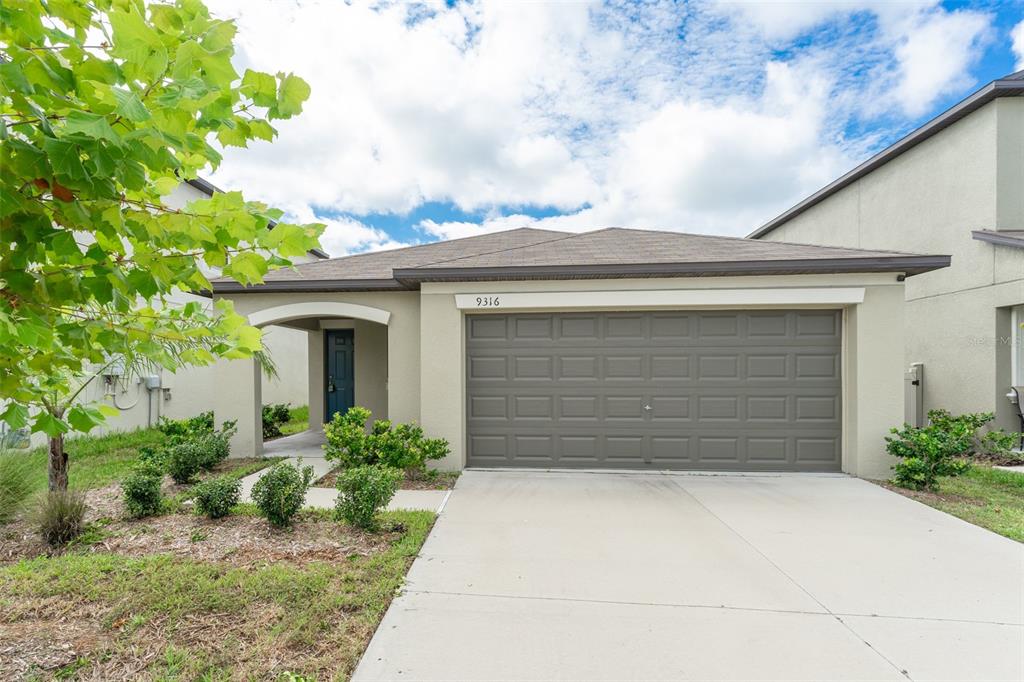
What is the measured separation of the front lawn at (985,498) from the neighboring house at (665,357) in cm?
83

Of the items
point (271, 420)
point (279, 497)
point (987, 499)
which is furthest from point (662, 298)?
point (271, 420)

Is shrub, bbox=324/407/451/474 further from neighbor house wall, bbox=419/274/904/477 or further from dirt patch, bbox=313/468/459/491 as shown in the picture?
neighbor house wall, bbox=419/274/904/477

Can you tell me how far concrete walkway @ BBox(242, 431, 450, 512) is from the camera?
5555mm

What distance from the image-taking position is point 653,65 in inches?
371

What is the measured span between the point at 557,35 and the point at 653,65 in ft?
7.33

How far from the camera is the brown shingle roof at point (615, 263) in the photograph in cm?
669

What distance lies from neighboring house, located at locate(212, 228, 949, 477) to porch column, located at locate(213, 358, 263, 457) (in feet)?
10.3

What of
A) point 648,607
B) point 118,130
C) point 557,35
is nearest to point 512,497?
point 648,607

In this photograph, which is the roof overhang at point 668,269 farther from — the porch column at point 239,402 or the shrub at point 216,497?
the shrub at point 216,497

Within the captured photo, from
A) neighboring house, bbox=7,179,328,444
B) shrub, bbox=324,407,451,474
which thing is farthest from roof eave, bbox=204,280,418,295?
shrub, bbox=324,407,451,474

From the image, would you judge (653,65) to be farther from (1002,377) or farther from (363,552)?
(363,552)

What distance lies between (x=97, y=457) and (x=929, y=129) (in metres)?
17.7

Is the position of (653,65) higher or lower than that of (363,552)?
higher

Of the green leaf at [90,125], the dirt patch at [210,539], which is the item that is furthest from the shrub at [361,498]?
the green leaf at [90,125]
